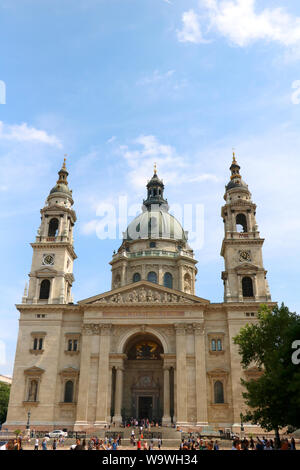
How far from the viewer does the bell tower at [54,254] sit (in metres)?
51.1

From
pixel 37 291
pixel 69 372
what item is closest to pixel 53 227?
pixel 37 291

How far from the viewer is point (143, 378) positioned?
164 feet

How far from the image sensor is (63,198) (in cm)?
5728

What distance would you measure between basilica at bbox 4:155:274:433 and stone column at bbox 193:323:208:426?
0.34 feet

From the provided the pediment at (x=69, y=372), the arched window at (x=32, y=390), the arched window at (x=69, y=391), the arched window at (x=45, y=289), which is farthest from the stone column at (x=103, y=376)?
the arched window at (x=45, y=289)

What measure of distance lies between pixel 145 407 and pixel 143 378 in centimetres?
320

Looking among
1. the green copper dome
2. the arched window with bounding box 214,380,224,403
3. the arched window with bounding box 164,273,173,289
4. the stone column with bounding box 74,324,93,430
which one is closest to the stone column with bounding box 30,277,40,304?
the stone column with bounding box 74,324,93,430

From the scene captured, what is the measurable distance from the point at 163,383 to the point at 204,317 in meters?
9.15

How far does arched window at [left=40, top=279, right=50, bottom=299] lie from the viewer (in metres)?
51.4

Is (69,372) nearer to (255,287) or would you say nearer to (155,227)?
(255,287)

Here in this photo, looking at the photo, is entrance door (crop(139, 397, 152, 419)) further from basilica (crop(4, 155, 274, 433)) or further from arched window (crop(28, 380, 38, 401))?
arched window (crop(28, 380, 38, 401))
